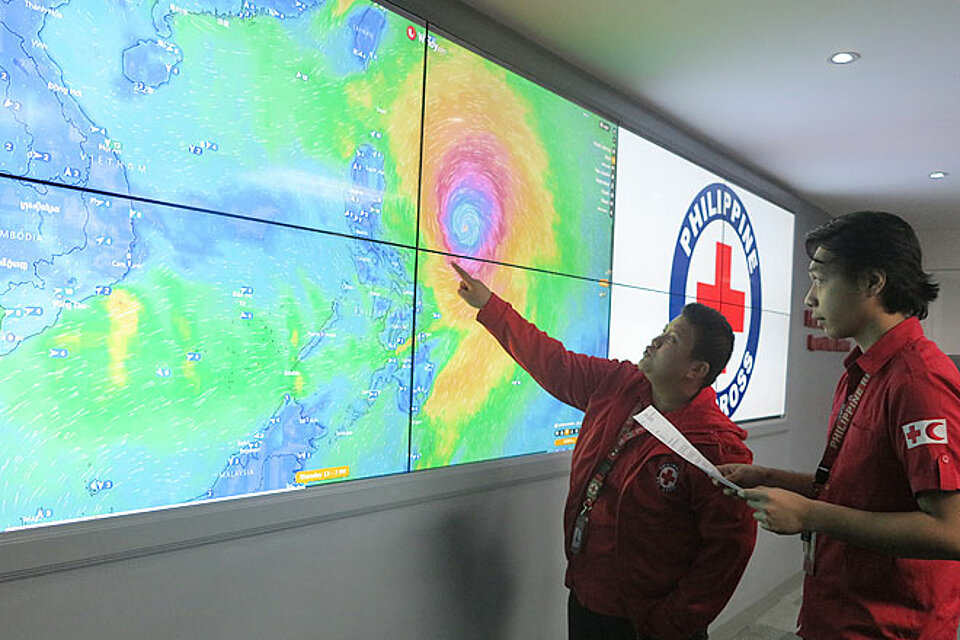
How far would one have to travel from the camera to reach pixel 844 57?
2.53 meters

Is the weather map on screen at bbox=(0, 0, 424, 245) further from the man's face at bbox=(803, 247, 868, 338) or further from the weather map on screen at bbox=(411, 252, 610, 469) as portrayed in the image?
the man's face at bbox=(803, 247, 868, 338)

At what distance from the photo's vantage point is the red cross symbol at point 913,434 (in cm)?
128

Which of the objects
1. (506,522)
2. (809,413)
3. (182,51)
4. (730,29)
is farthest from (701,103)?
(809,413)

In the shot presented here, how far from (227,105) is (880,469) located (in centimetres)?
151

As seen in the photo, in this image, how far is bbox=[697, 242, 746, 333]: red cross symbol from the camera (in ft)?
12.4

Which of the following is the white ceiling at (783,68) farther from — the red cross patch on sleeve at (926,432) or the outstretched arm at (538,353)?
the red cross patch on sleeve at (926,432)

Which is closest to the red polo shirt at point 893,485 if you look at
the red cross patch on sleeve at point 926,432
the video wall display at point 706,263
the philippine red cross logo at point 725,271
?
the red cross patch on sleeve at point 926,432

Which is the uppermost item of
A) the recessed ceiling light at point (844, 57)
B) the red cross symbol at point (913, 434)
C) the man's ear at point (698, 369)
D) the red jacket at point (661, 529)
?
the recessed ceiling light at point (844, 57)

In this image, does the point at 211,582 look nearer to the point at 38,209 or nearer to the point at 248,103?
the point at 38,209

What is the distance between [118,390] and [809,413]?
4.89 metres

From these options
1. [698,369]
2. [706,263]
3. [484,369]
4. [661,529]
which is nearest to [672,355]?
[698,369]

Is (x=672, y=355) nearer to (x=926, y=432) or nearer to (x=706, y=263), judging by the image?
(x=926, y=432)

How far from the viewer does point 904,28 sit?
2.29m

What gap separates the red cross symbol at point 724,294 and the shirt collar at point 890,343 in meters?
2.26
